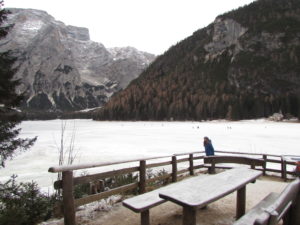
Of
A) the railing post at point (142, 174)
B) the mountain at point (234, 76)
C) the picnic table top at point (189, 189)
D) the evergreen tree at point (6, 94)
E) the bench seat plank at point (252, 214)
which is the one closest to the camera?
the bench seat plank at point (252, 214)

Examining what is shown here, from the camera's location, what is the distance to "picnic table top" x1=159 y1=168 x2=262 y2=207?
3498 millimetres

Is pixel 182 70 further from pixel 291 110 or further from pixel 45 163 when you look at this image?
pixel 45 163

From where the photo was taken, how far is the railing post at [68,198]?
454cm

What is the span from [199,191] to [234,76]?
126904 millimetres

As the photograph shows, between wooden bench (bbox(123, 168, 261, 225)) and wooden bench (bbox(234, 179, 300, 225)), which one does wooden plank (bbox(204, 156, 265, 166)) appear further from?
wooden bench (bbox(234, 179, 300, 225))

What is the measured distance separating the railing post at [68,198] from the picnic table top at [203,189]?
5.54 feet

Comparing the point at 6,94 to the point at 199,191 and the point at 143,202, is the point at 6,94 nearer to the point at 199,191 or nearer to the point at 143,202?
the point at 143,202

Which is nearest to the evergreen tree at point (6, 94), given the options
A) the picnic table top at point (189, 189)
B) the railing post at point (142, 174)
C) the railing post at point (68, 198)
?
the railing post at point (142, 174)

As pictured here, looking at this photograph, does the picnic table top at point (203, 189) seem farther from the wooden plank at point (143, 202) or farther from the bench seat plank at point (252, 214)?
the bench seat plank at point (252, 214)

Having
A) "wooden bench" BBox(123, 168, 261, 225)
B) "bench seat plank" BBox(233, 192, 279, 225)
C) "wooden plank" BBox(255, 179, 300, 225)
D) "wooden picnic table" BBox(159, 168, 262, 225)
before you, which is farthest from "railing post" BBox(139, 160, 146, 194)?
"wooden plank" BBox(255, 179, 300, 225)

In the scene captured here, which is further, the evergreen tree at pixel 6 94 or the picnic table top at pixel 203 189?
the evergreen tree at pixel 6 94

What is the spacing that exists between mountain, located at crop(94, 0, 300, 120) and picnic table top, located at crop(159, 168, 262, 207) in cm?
8880

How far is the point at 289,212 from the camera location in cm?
335

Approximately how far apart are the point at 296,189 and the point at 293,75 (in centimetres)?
11894
